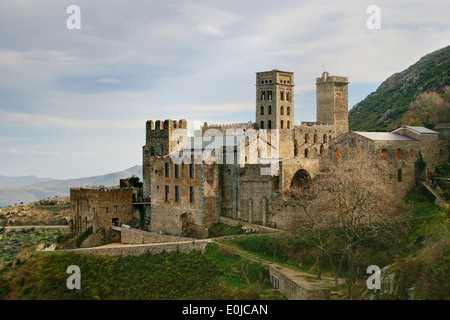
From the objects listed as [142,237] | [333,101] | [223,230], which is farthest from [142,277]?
[333,101]

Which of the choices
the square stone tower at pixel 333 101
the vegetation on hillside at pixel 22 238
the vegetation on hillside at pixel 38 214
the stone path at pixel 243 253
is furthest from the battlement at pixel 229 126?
the vegetation on hillside at pixel 38 214

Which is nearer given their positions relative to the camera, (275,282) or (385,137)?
(275,282)

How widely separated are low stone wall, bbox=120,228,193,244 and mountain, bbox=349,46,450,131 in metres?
43.9

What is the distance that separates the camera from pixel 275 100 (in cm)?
6644

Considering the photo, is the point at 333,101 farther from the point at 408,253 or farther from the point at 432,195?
the point at 408,253

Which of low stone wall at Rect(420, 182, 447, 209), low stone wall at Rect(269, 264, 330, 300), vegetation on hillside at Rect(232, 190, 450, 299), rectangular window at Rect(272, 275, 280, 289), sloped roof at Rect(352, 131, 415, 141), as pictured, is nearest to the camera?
vegetation on hillside at Rect(232, 190, 450, 299)

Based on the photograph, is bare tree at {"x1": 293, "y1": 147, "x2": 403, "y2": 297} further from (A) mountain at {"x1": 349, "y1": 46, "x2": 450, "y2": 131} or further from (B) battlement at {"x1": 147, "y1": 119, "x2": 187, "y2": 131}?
(A) mountain at {"x1": 349, "y1": 46, "x2": 450, "y2": 131}

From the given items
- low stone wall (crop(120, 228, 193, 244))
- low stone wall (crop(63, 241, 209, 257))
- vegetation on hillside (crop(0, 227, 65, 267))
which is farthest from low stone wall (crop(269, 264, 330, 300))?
vegetation on hillside (crop(0, 227, 65, 267))

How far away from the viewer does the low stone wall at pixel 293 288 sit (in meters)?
35.2

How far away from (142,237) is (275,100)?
1025 inches

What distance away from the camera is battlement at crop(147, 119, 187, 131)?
6625 centimetres

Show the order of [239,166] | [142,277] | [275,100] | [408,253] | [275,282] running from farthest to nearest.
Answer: [275,100] → [239,166] → [142,277] → [275,282] → [408,253]
